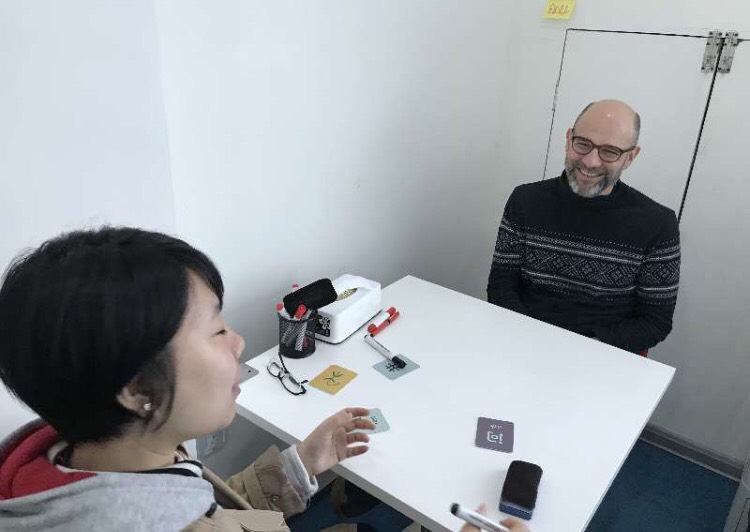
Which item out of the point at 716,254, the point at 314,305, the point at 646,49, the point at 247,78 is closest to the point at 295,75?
the point at 247,78

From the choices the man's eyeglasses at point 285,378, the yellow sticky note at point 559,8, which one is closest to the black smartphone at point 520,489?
the man's eyeglasses at point 285,378

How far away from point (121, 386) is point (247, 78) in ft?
3.04

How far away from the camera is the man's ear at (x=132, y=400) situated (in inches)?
25.2

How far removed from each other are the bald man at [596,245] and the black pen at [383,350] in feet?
1.92

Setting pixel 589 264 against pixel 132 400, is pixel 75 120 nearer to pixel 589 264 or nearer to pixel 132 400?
pixel 132 400

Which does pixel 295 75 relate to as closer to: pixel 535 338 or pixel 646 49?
pixel 535 338

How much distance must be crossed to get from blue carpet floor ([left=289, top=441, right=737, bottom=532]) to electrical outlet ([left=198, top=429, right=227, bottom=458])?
16.2 inches

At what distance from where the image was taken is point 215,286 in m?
0.73

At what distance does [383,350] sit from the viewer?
1.40 meters

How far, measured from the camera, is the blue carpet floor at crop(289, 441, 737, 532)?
73.4 inches

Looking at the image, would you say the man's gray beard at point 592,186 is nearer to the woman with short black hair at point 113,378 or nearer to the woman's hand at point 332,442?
the woman's hand at point 332,442

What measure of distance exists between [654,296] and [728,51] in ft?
2.76

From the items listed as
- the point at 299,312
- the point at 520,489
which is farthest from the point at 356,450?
the point at 299,312

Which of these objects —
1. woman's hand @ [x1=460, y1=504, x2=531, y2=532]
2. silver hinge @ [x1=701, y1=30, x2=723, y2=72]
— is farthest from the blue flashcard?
silver hinge @ [x1=701, y1=30, x2=723, y2=72]
